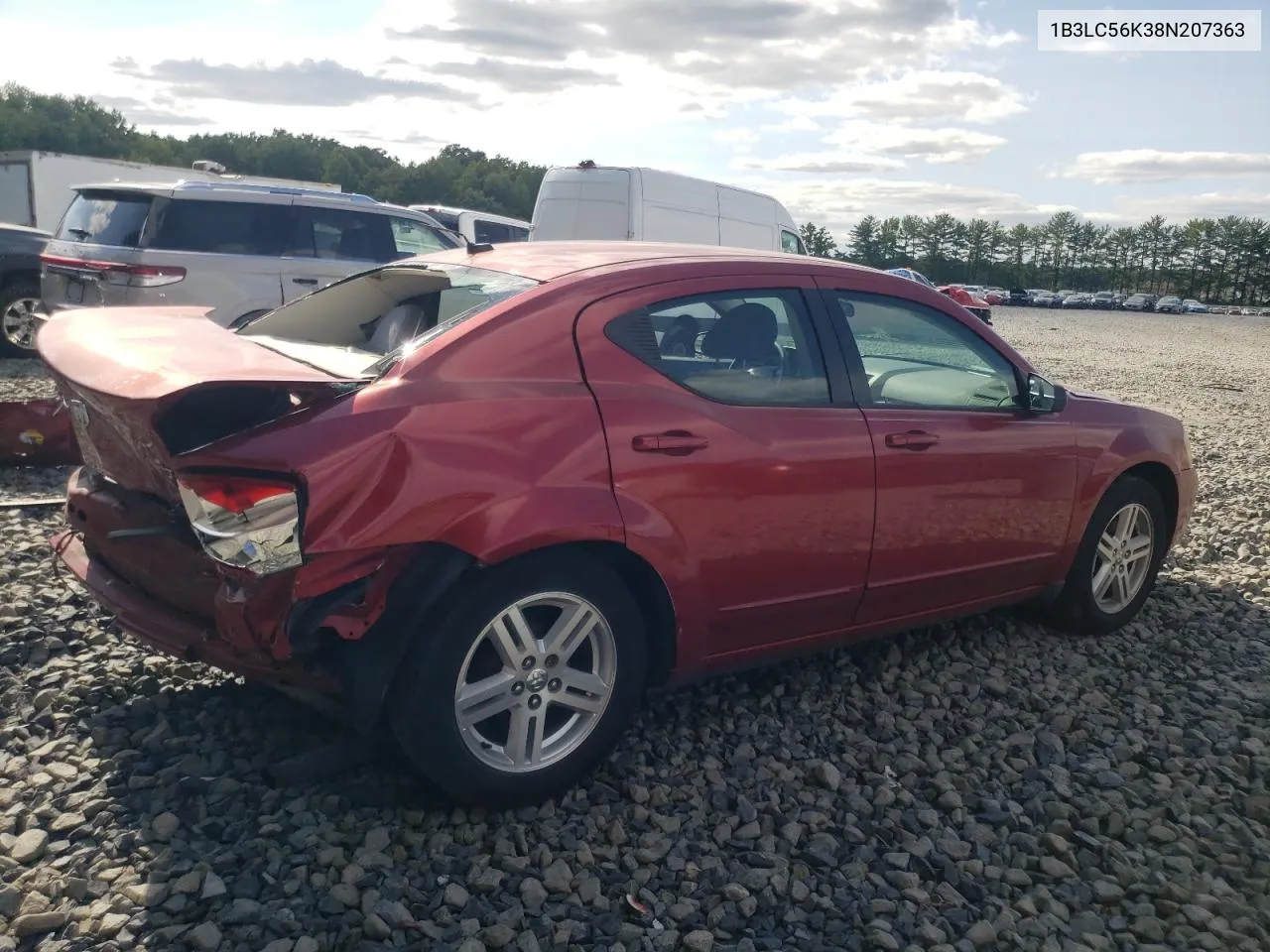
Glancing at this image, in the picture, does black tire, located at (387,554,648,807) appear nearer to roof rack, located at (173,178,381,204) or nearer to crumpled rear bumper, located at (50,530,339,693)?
crumpled rear bumper, located at (50,530,339,693)

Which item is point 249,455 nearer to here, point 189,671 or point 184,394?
point 184,394

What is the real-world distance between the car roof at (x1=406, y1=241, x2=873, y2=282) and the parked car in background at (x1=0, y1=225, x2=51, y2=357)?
889 centimetres

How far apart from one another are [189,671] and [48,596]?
1.06 meters

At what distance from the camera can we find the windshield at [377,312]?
3.44 meters

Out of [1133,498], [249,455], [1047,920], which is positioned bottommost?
[1047,920]

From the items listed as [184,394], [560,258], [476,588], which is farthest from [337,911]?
[560,258]

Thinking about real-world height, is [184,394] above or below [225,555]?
above

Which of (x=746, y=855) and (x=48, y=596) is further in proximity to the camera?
(x=48, y=596)

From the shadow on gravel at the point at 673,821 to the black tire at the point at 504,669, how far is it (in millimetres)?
123

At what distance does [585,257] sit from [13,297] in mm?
9910

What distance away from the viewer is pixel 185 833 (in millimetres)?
2973

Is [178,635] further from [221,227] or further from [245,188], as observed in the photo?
[245,188]

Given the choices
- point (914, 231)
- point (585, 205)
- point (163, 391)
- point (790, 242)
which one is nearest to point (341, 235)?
point (585, 205)

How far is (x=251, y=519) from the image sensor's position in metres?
2.78
